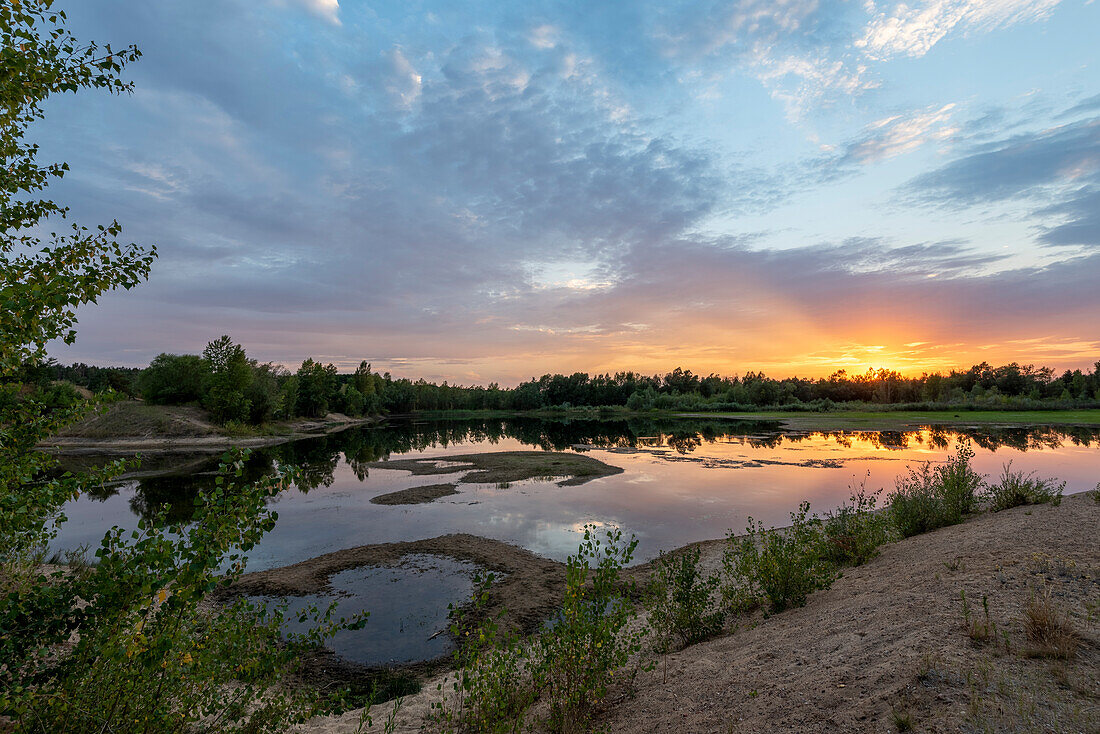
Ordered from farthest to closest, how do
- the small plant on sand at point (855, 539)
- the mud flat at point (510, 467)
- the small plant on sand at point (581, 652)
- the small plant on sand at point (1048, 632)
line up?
the mud flat at point (510, 467) → the small plant on sand at point (855, 539) → the small plant on sand at point (581, 652) → the small plant on sand at point (1048, 632)

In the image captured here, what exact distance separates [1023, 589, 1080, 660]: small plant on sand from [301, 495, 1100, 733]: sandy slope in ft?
0.23

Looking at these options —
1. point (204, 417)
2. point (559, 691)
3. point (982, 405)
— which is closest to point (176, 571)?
point (559, 691)

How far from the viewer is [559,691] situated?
578 centimetres

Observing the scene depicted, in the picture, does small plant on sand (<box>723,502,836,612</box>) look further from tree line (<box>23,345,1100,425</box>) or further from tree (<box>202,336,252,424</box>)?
tree (<box>202,336,252,424</box>)

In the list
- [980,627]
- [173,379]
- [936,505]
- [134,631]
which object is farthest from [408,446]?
[980,627]

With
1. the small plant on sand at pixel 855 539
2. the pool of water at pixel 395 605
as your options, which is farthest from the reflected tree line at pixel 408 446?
the small plant on sand at pixel 855 539

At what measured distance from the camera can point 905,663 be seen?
489 cm

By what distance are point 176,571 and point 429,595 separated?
31.8 ft

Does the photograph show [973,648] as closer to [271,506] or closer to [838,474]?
[271,506]

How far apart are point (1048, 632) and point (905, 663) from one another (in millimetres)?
1356

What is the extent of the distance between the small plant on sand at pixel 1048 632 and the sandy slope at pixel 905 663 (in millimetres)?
70

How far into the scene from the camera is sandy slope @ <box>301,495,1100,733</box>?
4.07m

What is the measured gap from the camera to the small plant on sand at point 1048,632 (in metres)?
4.48

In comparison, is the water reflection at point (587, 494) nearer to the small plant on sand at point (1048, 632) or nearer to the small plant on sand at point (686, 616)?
the small plant on sand at point (686, 616)
